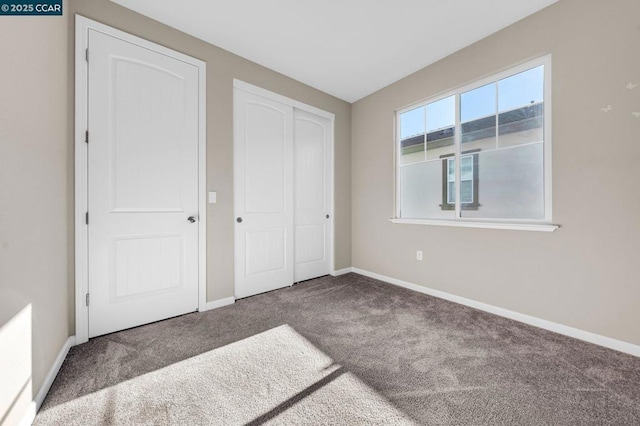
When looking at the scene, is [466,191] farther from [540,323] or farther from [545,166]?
[540,323]

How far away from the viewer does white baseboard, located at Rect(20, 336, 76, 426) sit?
3.85 feet

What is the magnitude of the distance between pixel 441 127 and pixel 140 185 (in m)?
3.20

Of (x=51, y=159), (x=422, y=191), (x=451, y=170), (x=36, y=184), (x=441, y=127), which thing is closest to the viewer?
(x=36, y=184)

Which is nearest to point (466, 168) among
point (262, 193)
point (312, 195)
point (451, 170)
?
point (451, 170)

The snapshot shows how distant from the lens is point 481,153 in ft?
8.57

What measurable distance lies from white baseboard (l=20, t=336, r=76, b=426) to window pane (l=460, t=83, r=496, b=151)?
373 cm

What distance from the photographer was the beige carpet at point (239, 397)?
1.24 meters

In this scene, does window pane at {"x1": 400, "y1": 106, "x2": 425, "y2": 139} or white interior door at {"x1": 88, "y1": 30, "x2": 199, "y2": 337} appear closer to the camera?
white interior door at {"x1": 88, "y1": 30, "x2": 199, "y2": 337}

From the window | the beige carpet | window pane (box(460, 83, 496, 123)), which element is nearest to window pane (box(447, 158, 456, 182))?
the window

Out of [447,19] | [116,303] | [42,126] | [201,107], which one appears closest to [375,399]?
[116,303]

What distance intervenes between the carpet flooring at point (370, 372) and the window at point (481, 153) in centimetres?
113

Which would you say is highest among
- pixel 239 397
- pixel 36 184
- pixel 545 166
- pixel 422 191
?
pixel 545 166

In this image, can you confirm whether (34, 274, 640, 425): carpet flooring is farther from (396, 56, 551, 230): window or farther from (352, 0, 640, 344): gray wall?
(396, 56, 551, 230): window

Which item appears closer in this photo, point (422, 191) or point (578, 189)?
point (578, 189)
